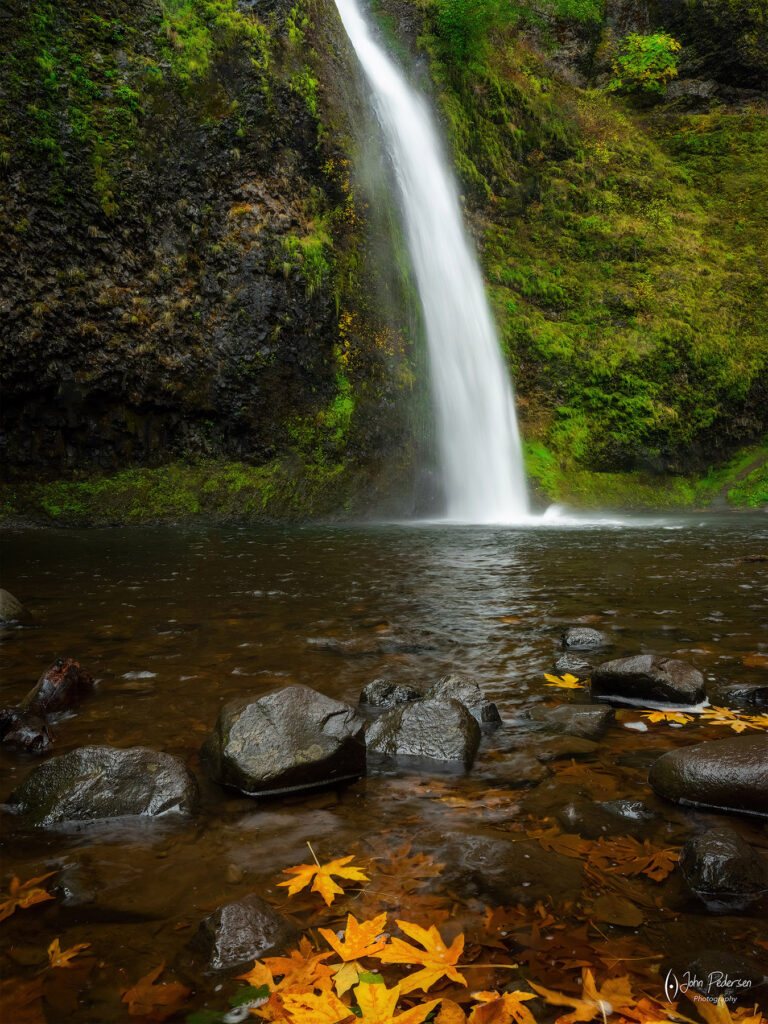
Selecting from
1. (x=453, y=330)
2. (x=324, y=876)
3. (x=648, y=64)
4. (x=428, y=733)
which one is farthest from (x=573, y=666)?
(x=648, y=64)

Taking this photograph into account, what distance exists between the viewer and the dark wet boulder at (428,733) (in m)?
2.37

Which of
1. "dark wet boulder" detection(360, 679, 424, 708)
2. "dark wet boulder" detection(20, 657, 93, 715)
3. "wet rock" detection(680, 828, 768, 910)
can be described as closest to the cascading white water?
"dark wet boulder" detection(360, 679, 424, 708)

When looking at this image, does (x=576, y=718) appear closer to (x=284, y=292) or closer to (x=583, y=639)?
(x=583, y=639)

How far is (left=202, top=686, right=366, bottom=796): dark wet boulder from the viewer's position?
216 cm

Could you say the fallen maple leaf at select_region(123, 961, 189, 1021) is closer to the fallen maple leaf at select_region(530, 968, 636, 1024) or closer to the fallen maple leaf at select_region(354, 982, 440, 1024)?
the fallen maple leaf at select_region(354, 982, 440, 1024)

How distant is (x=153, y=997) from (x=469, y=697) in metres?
1.74

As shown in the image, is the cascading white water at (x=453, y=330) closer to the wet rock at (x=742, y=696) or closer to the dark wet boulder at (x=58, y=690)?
the wet rock at (x=742, y=696)

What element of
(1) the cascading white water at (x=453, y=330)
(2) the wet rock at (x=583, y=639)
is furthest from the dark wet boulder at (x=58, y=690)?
(1) the cascading white water at (x=453, y=330)

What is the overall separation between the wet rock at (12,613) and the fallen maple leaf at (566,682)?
11.5ft

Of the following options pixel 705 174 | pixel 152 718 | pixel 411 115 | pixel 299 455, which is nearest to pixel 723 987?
pixel 152 718

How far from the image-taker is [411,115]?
16250mm

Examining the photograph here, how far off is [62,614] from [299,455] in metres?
8.23

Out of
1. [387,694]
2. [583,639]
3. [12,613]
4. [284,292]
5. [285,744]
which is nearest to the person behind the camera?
[285,744]

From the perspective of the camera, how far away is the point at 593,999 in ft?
4.04
